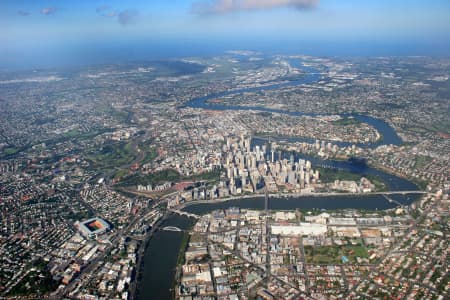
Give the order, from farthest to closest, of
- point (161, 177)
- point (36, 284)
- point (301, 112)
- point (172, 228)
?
point (301, 112), point (161, 177), point (172, 228), point (36, 284)

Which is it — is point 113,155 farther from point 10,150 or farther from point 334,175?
point 334,175

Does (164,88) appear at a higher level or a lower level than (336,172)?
higher

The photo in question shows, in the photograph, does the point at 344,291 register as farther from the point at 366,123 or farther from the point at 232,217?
the point at 366,123

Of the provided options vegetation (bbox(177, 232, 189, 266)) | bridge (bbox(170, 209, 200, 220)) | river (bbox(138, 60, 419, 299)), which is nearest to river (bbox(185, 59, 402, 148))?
river (bbox(138, 60, 419, 299))

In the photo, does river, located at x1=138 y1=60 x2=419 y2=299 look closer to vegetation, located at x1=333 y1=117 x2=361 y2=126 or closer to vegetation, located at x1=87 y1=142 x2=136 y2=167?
vegetation, located at x1=333 y1=117 x2=361 y2=126

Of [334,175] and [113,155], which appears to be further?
[113,155]

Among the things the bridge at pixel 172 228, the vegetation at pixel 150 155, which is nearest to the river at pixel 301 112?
the vegetation at pixel 150 155

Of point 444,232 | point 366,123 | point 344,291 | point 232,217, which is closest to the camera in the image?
point 344,291

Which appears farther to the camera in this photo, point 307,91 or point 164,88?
point 164,88

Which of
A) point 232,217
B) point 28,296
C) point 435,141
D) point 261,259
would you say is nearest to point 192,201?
point 232,217

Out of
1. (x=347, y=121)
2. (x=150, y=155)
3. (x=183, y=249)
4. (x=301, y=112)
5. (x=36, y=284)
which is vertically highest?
(x=301, y=112)

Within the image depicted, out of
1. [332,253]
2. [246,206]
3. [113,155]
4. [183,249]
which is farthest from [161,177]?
[332,253]
